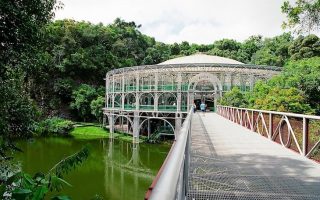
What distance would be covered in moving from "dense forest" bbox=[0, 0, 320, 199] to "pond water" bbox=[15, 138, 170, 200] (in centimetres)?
295

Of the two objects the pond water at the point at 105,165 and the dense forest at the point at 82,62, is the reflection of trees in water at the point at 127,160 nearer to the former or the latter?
the pond water at the point at 105,165

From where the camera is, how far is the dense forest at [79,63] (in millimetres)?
9109

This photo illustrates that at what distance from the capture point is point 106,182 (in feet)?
67.1

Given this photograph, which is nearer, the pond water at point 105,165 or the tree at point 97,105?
the pond water at point 105,165

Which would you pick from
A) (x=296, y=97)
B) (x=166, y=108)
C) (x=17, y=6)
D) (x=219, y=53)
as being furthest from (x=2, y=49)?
(x=219, y=53)

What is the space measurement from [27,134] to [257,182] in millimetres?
8390

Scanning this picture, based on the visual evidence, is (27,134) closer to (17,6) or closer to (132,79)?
(17,6)

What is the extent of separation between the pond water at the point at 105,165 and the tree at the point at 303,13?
1103 centimetres

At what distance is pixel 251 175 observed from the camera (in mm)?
4504

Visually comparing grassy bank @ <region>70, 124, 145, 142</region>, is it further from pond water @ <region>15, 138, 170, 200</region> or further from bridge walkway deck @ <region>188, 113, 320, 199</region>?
bridge walkway deck @ <region>188, 113, 320, 199</region>

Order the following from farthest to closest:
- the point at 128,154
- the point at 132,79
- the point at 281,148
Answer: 1. the point at 132,79
2. the point at 128,154
3. the point at 281,148

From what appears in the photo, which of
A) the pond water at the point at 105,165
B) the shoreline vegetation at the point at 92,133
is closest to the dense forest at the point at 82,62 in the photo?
the shoreline vegetation at the point at 92,133

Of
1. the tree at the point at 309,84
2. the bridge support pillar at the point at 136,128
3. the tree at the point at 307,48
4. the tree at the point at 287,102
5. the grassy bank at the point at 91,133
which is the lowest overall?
the grassy bank at the point at 91,133

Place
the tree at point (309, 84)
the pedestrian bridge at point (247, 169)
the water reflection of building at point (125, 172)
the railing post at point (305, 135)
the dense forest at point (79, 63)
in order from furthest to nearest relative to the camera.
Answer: the water reflection of building at point (125, 172) < the tree at point (309, 84) < the dense forest at point (79, 63) < the railing post at point (305, 135) < the pedestrian bridge at point (247, 169)
